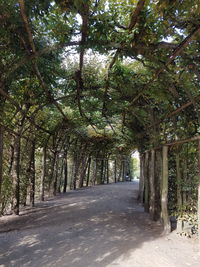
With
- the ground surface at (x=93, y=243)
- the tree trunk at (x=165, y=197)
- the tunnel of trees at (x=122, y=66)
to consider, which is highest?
the tunnel of trees at (x=122, y=66)

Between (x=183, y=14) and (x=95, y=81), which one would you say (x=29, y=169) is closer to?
(x=95, y=81)

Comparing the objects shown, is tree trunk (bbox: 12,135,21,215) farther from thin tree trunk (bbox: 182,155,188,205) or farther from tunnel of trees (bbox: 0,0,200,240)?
thin tree trunk (bbox: 182,155,188,205)

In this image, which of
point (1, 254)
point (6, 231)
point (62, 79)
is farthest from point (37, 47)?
point (6, 231)

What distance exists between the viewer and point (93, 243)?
12.0 feet

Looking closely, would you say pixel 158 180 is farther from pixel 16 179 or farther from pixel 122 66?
pixel 16 179

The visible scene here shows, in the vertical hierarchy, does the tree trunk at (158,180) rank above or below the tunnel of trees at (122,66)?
below

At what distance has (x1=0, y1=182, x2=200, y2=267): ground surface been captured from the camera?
2.98m

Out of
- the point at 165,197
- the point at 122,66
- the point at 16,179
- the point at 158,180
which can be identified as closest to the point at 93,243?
the point at 165,197

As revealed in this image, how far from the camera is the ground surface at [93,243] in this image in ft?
9.78

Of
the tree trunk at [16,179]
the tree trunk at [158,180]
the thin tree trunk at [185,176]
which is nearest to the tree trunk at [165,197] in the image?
the thin tree trunk at [185,176]

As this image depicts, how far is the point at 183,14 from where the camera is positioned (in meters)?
2.67

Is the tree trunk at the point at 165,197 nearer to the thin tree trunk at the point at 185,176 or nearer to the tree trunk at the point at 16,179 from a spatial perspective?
the thin tree trunk at the point at 185,176

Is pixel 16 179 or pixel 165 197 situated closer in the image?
pixel 165 197

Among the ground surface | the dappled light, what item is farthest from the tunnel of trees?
the ground surface
